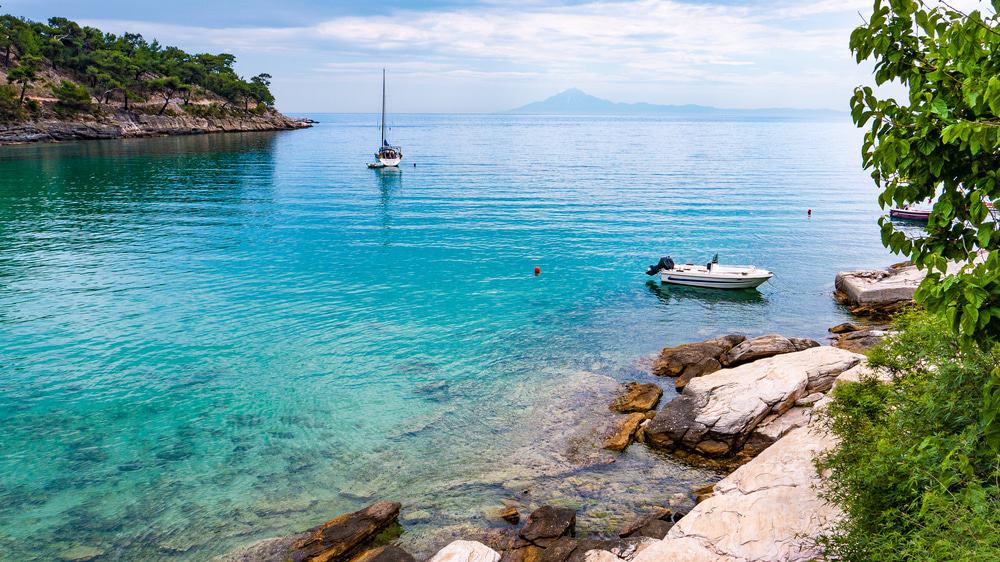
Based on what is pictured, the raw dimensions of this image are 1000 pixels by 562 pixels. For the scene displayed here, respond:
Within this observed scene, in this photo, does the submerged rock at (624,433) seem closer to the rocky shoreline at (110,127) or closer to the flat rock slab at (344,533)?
the flat rock slab at (344,533)

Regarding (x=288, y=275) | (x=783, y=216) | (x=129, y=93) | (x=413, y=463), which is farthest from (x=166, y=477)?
(x=129, y=93)

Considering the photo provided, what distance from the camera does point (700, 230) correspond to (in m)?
60.2

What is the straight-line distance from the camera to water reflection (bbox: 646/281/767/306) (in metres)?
40.6

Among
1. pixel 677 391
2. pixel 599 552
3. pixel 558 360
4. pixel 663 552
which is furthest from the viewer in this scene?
pixel 558 360

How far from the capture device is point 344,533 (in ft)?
56.2

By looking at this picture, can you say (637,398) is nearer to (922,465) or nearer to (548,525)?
(548,525)

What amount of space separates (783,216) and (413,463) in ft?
191

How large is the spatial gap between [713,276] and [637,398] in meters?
19.0

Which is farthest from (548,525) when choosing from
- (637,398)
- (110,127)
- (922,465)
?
(110,127)

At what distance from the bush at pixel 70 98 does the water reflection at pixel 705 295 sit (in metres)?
162

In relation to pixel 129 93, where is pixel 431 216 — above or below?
below

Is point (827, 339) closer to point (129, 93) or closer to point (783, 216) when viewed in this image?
point (783, 216)

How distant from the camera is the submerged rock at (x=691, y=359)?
91.3 feet

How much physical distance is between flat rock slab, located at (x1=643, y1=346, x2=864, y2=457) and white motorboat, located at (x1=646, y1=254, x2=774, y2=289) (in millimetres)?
17217
